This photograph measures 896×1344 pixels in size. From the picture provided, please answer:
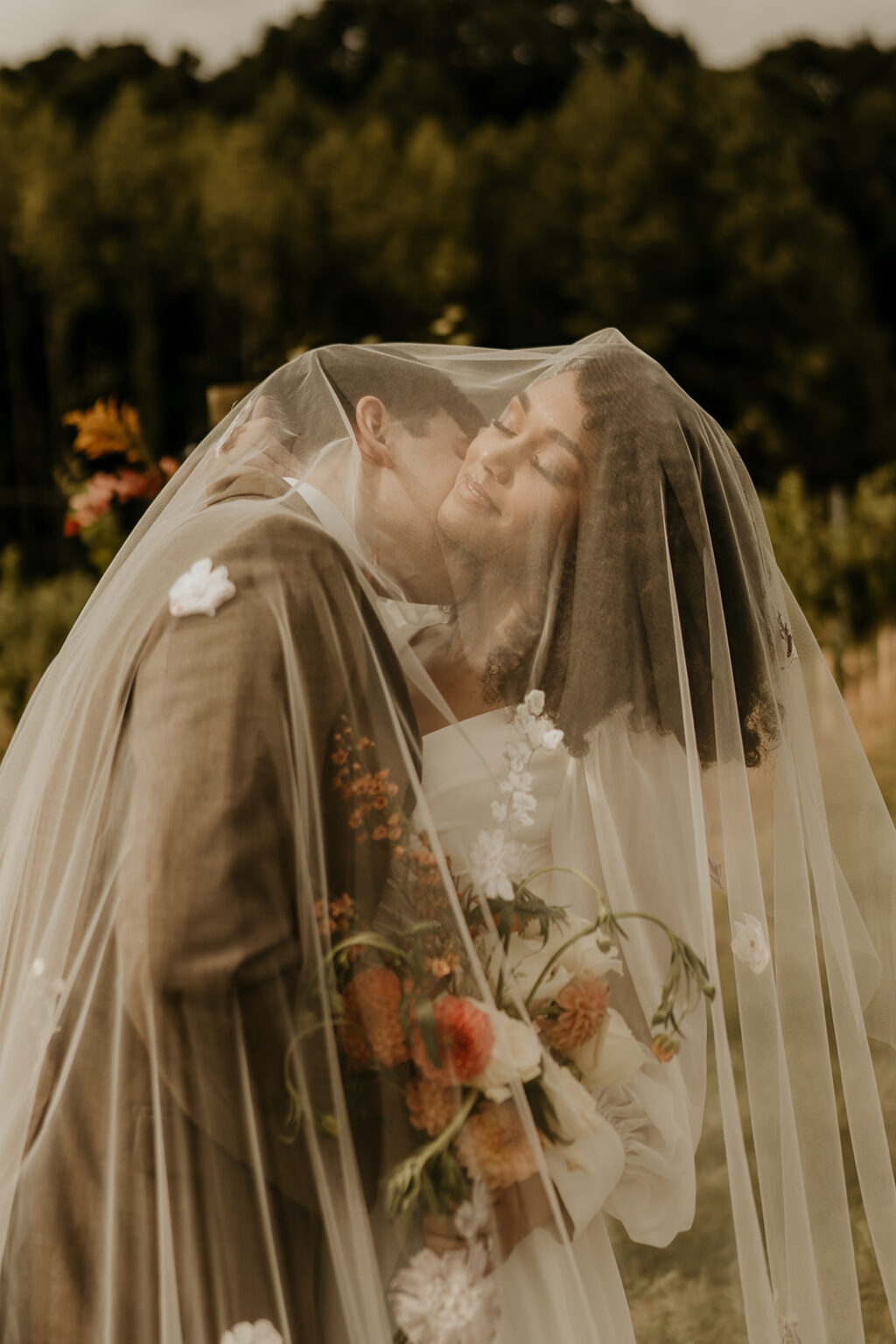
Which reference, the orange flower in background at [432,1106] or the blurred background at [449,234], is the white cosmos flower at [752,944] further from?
the blurred background at [449,234]

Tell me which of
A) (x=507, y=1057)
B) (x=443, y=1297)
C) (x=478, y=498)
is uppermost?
(x=478, y=498)

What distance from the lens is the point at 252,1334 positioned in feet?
4.13

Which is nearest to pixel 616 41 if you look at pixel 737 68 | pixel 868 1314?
pixel 737 68

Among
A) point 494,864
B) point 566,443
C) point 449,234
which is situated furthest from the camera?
point 449,234

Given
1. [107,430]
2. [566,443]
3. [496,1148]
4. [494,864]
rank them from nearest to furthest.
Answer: [496,1148], [494,864], [566,443], [107,430]

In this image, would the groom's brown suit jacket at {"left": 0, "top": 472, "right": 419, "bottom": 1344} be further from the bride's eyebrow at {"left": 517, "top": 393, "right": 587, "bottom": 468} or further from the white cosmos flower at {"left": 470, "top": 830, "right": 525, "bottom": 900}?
the bride's eyebrow at {"left": 517, "top": 393, "right": 587, "bottom": 468}

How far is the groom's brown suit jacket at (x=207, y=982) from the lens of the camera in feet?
3.97

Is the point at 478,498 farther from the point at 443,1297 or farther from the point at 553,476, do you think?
the point at 443,1297

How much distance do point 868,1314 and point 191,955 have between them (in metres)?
1.80

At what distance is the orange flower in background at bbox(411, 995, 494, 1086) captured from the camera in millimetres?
1281

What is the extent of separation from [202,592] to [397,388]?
55 cm

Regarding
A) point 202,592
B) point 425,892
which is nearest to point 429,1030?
point 425,892

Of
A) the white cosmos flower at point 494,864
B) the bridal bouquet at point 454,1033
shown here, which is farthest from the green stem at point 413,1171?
the white cosmos flower at point 494,864

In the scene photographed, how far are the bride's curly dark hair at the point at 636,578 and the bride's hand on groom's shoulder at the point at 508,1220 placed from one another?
551 millimetres
